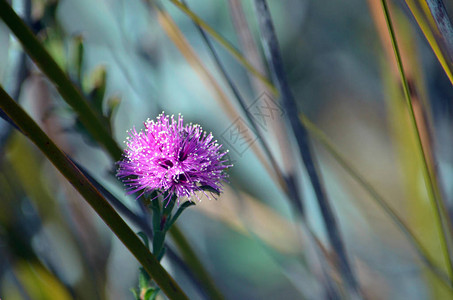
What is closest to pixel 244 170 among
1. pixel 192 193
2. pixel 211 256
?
pixel 211 256

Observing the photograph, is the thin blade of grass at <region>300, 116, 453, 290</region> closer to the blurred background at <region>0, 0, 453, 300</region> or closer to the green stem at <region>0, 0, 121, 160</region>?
the blurred background at <region>0, 0, 453, 300</region>

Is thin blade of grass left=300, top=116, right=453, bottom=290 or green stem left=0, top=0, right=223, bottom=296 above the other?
green stem left=0, top=0, right=223, bottom=296

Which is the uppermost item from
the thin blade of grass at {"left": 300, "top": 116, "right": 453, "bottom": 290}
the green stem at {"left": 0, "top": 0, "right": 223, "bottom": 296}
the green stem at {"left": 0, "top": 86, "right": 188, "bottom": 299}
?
the green stem at {"left": 0, "top": 0, "right": 223, "bottom": 296}

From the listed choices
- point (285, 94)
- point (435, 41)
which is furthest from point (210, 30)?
point (435, 41)

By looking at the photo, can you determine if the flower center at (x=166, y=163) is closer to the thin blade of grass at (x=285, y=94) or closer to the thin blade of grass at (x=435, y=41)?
the thin blade of grass at (x=285, y=94)

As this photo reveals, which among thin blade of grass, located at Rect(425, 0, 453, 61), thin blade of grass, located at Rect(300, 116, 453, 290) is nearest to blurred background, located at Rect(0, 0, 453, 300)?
thin blade of grass, located at Rect(300, 116, 453, 290)

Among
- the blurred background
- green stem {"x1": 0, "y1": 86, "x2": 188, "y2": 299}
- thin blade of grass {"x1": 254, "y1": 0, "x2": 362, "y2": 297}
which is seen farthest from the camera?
the blurred background

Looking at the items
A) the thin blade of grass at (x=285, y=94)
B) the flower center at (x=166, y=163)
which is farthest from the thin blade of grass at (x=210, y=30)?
the flower center at (x=166, y=163)

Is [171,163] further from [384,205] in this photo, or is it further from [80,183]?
[384,205]
